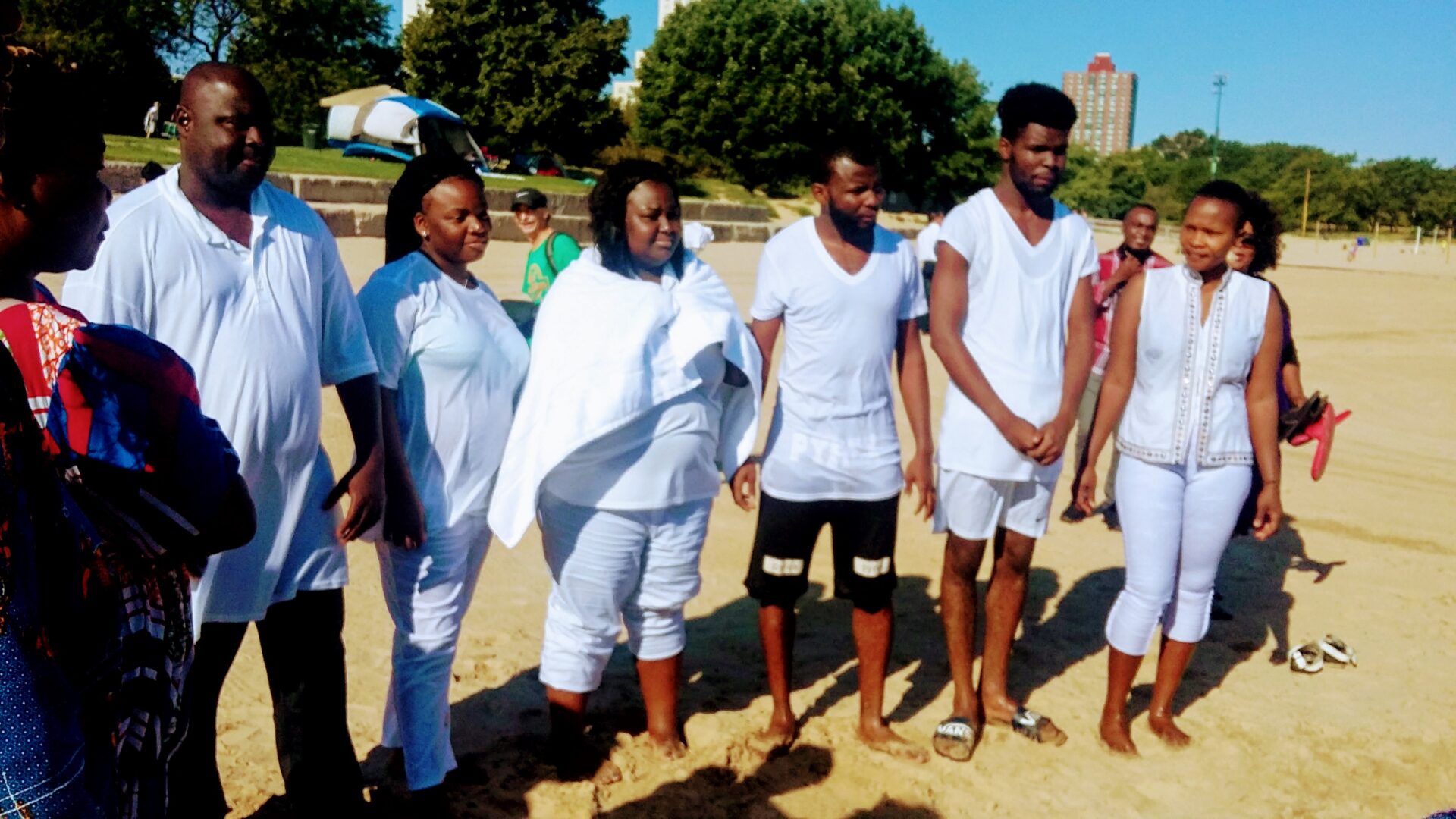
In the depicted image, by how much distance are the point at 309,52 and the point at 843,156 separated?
1845 inches

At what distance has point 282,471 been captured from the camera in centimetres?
301

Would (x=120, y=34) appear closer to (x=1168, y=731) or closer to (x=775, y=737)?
(x=775, y=737)

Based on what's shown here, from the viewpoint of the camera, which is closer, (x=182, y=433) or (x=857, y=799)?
(x=182, y=433)

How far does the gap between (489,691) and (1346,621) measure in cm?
420

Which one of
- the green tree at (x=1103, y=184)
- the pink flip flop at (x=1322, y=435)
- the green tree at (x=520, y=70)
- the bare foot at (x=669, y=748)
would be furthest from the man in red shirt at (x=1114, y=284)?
the green tree at (x=1103, y=184)

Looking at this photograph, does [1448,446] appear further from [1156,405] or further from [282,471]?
[282,471]

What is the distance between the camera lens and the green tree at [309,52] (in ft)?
133

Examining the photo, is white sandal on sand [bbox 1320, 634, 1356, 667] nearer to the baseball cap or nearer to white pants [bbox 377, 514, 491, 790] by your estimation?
white pants [bbox 377, 514, 491, 790]

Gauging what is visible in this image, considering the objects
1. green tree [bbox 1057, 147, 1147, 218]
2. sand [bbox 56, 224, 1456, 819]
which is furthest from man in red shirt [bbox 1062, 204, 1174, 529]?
green tree [bbox 1057, 147, 1147, 218]

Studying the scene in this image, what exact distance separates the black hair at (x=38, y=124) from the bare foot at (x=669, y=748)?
278 centimetres

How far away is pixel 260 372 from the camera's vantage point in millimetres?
2896

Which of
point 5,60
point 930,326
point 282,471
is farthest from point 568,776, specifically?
point 5,60

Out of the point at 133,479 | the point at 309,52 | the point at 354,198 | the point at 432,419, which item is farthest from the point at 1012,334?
the point at 309,52

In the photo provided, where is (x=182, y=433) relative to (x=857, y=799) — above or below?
above
